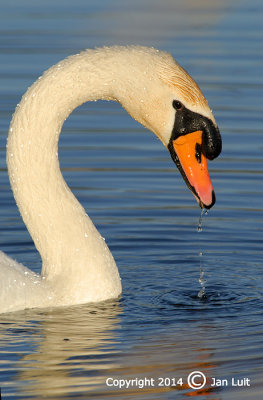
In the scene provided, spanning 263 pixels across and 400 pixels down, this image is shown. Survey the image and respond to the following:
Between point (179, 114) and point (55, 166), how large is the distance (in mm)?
1087

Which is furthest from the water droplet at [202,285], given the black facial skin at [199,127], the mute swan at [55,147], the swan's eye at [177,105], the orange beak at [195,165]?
the swan's eye at [177,105]

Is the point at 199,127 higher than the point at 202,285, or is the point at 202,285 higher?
the point at 199,127

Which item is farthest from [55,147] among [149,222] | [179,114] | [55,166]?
[149,222]

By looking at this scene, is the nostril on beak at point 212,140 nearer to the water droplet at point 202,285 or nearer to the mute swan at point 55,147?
the mute swan at point 55,147

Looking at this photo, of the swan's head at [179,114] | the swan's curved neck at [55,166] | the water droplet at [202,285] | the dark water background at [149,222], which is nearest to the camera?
the dark water background at [149,222]

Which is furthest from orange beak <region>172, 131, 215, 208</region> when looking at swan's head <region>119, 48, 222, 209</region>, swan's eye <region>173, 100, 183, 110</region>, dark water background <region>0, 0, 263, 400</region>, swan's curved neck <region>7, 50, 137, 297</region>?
dark water background <region>0, 0, 263, 400</region>

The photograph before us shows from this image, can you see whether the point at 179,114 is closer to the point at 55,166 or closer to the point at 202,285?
the point at 55,166

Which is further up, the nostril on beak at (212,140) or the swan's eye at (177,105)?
the swan's eye at (177,105)

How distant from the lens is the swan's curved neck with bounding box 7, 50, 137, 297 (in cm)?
835

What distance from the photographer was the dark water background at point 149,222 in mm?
7328

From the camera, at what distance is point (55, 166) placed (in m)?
8.63

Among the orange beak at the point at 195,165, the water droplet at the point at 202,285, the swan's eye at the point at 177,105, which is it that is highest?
the swan's eye at the point at 177,105

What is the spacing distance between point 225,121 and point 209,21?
5.42 metres

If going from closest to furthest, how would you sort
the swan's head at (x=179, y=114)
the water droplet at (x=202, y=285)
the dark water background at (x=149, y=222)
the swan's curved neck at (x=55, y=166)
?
the dark water background at (x=149, y=222), the swan's head at (x=179, y=114), the swan's curved neck at (x=55, y=166), the water droplet at (x=202, y=285)
